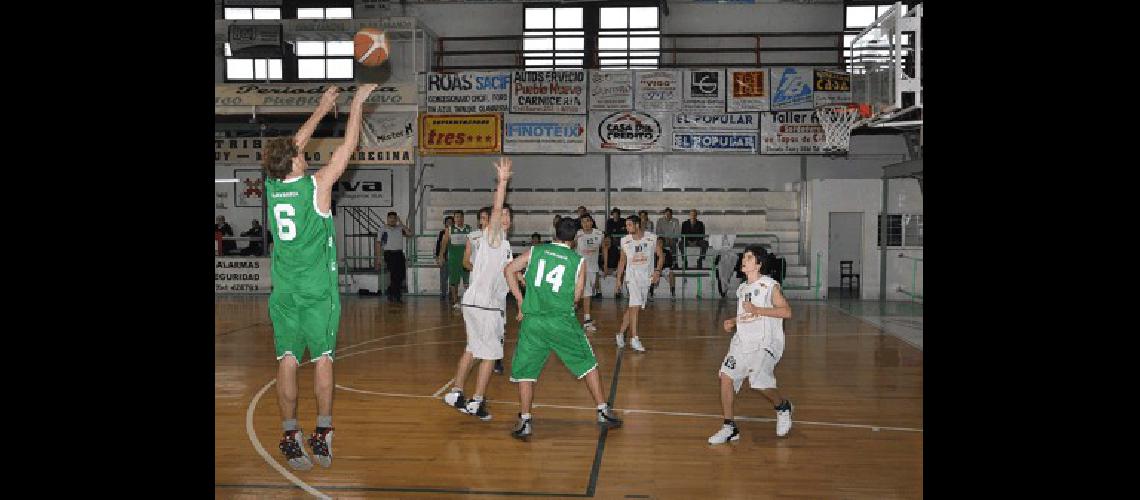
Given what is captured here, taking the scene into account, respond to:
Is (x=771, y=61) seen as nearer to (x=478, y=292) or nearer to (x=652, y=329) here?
(x=652, y=329)

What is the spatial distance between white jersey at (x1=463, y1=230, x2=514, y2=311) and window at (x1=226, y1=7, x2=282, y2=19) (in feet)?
57.9

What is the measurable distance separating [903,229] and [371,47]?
425 inches

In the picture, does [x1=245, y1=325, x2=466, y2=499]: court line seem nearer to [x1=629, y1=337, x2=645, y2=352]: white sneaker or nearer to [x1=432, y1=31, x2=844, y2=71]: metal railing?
[x1=629, y1=337, x2=645, y2=352]: white sneaker

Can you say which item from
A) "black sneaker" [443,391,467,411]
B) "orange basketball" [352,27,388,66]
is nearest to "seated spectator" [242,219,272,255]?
"orange basketball" [352,27,388,66]

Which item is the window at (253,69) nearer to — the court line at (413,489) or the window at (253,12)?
the window at (253,12)

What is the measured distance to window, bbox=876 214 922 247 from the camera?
730 inches

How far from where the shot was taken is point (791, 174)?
71.7 feet

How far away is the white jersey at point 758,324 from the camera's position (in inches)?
260

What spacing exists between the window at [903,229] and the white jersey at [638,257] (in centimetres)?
847

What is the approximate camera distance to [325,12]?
23188 millimetres

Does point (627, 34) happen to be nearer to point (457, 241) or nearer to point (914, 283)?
point (457, 241)

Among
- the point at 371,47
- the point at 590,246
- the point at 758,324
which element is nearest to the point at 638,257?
the point at 590,246

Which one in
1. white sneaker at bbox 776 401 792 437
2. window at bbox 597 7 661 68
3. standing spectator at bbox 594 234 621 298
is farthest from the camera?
window at bbox 597 7 661 68
